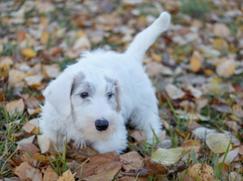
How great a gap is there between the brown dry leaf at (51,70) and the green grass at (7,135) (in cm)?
74

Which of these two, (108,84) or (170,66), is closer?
(108,84)

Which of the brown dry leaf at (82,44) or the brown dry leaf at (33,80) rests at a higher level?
the brown dry leaf at (33,80)

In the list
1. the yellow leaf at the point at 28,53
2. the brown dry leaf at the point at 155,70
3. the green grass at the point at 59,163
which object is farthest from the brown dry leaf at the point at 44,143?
the brown dry leaf at the point at 155,70

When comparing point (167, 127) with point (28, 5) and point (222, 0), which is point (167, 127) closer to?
point (28, 5)

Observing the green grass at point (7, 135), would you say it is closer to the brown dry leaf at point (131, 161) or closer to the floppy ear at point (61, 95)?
the floppy ear at point (61, 95)

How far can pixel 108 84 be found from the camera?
2791 mm

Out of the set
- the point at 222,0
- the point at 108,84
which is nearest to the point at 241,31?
the point at 222,0

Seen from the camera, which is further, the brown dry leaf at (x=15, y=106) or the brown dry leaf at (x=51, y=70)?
the brown dry leaf at (x=51, y=70)

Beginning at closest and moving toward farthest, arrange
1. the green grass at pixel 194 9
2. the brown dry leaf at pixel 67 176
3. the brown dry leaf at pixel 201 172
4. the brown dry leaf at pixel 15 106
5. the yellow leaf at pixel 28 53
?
1. the brown dry leaf at pixel 67 176
2. the brown dry leaf at pixel 201 172
3. the brown dry leaf at pixel 15 106
4. the yellow leaf at pixel 28 53
5. the green grass at pixel 194 9

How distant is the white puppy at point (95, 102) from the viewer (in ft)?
8.70

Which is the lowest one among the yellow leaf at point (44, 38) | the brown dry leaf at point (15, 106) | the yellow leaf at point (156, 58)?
the yellow leaf at point (156, 58)

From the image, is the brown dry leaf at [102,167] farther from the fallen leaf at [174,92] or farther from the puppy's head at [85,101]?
the fallen leaf at [174,92]

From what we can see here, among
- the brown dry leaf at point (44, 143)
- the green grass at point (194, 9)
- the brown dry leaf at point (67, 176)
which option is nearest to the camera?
the brown dry leaf at point (67, 176)

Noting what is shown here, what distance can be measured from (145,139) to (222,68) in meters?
1.59
